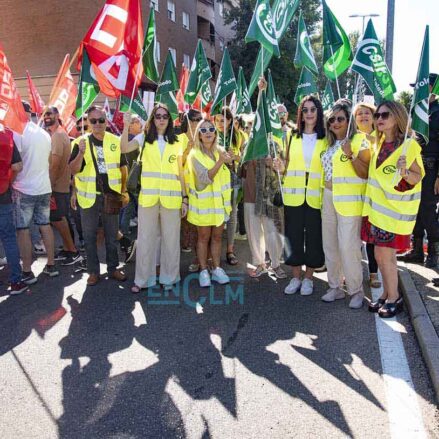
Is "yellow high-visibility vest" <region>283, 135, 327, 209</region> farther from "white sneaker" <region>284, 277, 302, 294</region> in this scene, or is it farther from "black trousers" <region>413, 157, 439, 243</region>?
"black trousers" <region>413, 157, 439, 243</region>

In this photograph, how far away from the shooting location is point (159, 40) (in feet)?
82.2

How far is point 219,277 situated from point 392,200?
2.25 meters

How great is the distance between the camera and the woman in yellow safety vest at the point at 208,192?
503 cm

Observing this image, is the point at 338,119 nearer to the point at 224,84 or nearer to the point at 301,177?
the point at 301,177

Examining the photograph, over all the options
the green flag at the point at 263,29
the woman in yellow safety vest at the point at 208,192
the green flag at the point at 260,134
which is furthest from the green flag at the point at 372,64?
the woman in yellow safety vest at the point at 208,192

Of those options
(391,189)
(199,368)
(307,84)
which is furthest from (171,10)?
(199,368)

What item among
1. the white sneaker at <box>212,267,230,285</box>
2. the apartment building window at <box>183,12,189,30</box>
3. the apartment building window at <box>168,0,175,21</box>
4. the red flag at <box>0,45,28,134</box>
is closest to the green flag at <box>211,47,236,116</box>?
the white sneaker at <box>212,267,230,285</box>

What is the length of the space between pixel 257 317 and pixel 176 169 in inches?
73.0

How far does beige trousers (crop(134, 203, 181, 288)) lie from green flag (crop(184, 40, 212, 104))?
3066 mm

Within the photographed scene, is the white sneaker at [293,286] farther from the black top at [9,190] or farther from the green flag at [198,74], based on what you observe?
the green flag at [198,74]

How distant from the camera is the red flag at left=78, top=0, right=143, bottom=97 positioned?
4.94 meters

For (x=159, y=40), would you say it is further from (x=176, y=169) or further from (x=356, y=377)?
(x=356, y=377)

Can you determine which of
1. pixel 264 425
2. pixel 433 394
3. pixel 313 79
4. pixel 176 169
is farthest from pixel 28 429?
pixel 313 79

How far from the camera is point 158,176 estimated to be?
492cm
